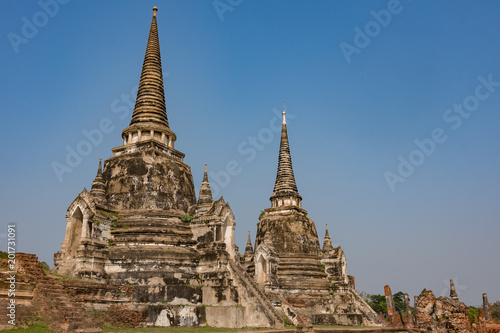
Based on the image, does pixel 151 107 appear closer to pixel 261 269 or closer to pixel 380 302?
pixel 261 269

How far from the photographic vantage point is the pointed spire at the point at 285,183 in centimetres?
3506

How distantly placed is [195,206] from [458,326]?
16264mm

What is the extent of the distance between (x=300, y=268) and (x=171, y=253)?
1278cm

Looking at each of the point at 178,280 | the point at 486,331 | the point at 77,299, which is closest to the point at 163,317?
the point at 178,280

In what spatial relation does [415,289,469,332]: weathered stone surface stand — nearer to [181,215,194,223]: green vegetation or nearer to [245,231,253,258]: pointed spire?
[245,231,253,258]: pointed spire

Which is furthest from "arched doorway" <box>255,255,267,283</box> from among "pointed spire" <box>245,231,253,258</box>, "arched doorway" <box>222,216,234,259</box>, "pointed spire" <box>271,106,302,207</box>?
"arched doorway" <box>222,216,234,259</box>

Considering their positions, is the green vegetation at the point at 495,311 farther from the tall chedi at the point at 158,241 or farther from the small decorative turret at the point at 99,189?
the small decorative turret at the point at 99,189

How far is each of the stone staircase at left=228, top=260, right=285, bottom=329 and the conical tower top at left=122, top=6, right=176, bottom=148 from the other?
9.20m

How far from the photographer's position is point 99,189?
2339 centimetres

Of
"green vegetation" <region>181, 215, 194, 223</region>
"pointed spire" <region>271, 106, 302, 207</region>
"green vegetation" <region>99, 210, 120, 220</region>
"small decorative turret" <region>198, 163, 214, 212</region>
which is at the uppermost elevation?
"pointed spire" <region>271, 106, 302, 207</region>

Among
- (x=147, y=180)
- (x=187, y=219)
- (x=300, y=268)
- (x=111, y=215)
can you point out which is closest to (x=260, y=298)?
(x=187, y=219)

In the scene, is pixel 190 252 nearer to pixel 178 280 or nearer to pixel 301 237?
pixel 178 280

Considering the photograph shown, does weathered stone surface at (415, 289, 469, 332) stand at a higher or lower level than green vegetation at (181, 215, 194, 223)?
lower

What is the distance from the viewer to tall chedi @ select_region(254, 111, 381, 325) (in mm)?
29188
